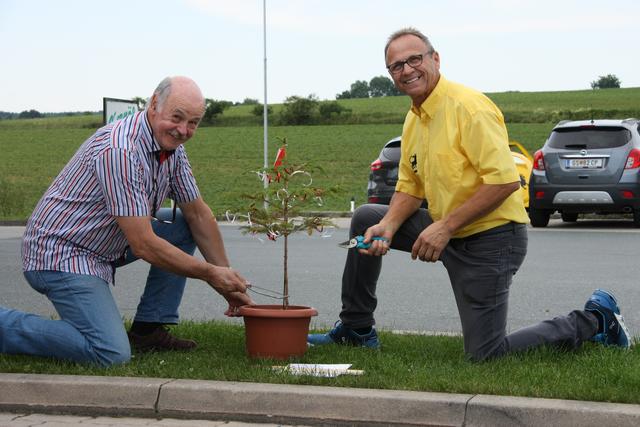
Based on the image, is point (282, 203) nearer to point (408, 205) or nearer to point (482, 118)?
point (408, 205)

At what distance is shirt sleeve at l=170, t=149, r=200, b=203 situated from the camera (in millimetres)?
5773

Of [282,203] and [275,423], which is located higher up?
[282,203]

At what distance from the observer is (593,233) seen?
55.6 ft

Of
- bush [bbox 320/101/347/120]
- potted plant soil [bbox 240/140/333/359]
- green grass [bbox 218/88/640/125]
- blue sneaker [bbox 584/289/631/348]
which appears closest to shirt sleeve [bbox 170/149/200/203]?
potted plant soil [bbox 240/140/333/359]

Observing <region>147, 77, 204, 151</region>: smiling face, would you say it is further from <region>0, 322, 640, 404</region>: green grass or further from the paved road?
the paved road

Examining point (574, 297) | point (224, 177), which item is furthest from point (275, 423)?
point (224, 177)

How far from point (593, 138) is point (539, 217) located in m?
1.55

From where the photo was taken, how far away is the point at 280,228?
19.0 feet

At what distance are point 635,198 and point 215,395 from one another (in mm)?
13512

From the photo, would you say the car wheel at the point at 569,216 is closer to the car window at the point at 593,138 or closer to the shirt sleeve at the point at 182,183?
the car window at the point at 593,138

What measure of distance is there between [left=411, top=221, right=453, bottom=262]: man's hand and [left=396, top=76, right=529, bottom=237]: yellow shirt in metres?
0.14

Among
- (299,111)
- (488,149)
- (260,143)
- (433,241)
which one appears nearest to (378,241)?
(433,241)

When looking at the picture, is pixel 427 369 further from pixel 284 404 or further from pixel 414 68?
pixel 414 68

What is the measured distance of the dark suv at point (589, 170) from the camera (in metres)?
17.3
